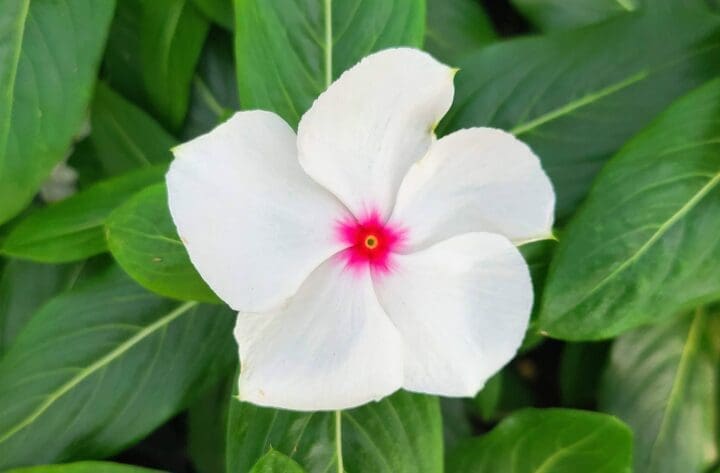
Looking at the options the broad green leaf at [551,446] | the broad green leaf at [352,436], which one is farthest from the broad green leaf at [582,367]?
the broad green leaf at [352,436]

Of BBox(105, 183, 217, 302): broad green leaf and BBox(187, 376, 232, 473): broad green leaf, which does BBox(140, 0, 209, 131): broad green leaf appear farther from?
BBox(187, 376, 232, 473): broad green leaf

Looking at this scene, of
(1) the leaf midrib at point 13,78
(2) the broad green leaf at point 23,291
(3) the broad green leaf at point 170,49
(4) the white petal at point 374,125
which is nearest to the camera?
(4) the white petal at point 374,125

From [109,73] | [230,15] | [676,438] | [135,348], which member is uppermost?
[230,15]

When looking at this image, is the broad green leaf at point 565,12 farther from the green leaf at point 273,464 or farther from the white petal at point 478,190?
the green leaf at point 273,464

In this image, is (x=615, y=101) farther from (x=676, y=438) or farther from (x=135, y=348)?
(x=135, y=348)

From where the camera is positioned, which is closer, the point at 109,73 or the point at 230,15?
the point at 230,15

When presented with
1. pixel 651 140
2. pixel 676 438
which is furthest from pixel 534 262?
pixel 676 438

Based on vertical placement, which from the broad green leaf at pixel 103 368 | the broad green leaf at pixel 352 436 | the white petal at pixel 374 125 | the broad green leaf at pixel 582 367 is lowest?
the broad green leaf at pixel 582 367
